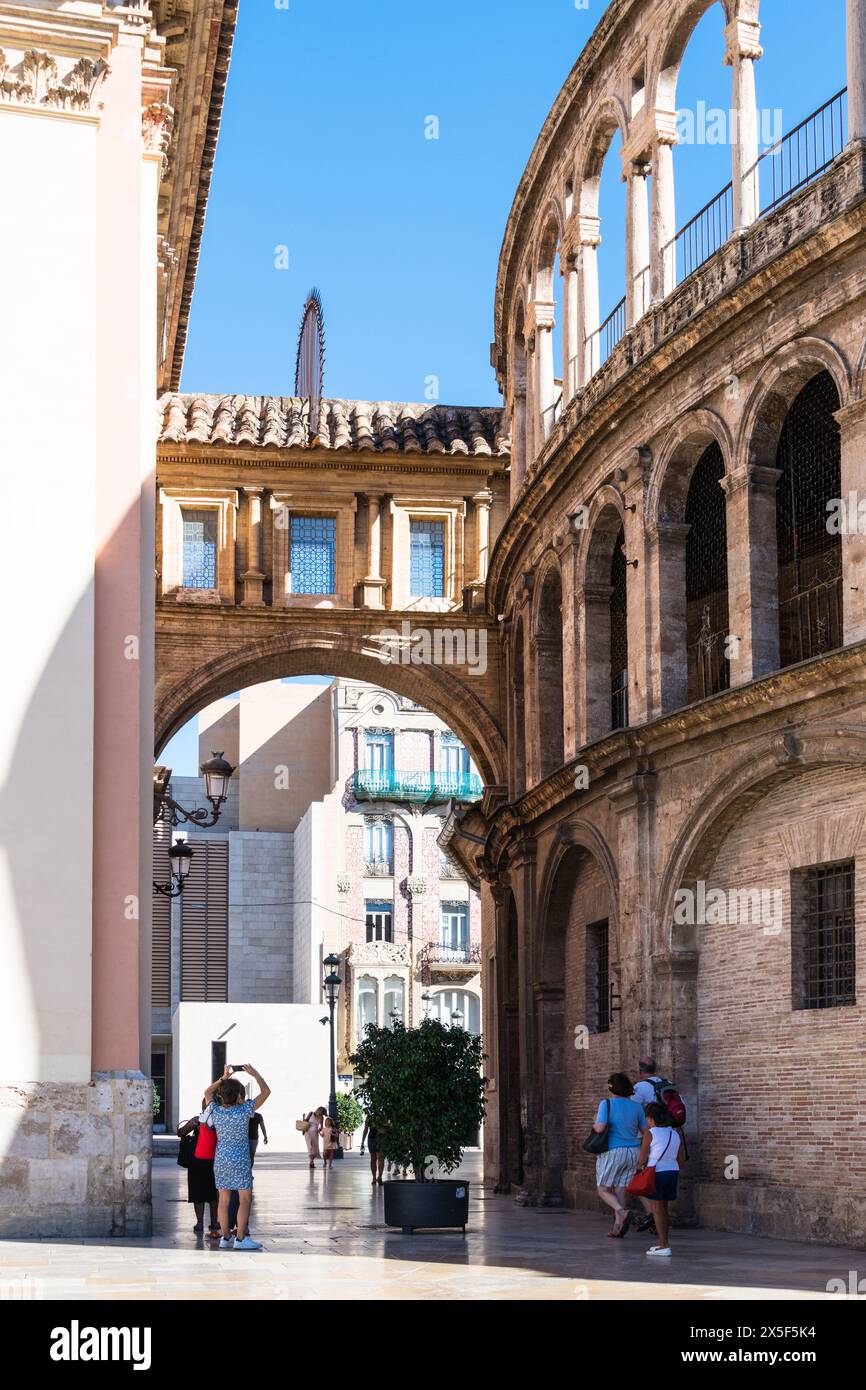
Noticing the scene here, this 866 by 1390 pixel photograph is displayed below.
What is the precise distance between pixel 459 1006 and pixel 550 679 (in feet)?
113

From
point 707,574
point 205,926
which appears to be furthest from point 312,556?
point 205,926

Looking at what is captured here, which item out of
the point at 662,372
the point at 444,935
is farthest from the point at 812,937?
the point at 444,935

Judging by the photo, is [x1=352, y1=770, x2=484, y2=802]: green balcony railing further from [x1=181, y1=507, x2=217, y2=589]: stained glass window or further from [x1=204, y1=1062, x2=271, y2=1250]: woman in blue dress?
[x1=204, y1=1062, x2=271, y2=1250]: woman in blue dress

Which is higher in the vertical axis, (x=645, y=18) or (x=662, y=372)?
(x=645, y=18)

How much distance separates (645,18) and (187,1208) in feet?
47.8

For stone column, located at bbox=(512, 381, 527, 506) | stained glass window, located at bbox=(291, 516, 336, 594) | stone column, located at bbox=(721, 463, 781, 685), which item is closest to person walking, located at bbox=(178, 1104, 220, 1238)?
stone column, located at bbox=(721, 463, 781, 685)

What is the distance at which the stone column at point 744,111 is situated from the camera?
19.3 metres

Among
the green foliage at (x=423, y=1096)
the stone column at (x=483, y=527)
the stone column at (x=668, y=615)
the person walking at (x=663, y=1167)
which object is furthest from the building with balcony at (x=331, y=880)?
the person walking at (x=663, y=1167)

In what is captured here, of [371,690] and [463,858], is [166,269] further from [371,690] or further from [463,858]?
[371,690]

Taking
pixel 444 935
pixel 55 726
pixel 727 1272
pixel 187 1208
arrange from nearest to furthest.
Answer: pixel 727 1272 < pixel 55 726 < pixel 187 1208 < pixel 444 935

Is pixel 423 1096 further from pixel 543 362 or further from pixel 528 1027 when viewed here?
pixel 543 362

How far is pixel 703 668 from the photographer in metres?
22.0

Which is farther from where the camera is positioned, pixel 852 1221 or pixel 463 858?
pixel 463 858
